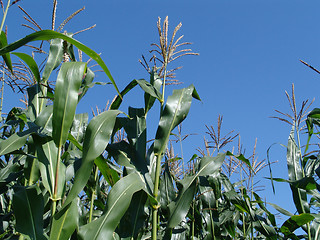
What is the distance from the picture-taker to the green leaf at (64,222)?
1759 mm

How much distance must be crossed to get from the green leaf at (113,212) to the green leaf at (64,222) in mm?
64

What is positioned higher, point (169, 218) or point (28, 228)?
point (28, 228)

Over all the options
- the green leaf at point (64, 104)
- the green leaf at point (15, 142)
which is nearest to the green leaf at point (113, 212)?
the green leaf at point (64, 104)

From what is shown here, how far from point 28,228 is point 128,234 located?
0.66 m

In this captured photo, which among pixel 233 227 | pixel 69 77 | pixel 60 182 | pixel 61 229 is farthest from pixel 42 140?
pixel 233 227

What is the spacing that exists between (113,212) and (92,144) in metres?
0.39

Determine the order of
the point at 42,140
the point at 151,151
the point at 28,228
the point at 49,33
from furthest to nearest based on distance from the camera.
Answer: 1. the point at 151,151
2. the point at 42,140
3. the point at 28,228
4. the point at 49,33

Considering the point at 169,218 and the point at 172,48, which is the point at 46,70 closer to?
the point at 172,48

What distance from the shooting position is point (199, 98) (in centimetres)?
281

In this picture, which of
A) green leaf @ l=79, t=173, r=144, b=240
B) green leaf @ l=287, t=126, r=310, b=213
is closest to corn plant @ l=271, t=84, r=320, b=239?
green leaf @ l=287, t=126, r=310, b=213

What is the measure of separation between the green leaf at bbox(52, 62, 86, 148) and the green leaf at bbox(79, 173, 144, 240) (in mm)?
413

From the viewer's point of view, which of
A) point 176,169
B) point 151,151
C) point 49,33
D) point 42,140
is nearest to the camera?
point 49,33

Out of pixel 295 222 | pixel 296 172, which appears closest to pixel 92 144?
pixel 295 222

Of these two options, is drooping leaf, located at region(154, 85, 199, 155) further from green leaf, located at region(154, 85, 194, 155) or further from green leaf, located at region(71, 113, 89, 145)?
green leaf, located at region(71, 113, 89, 145)
